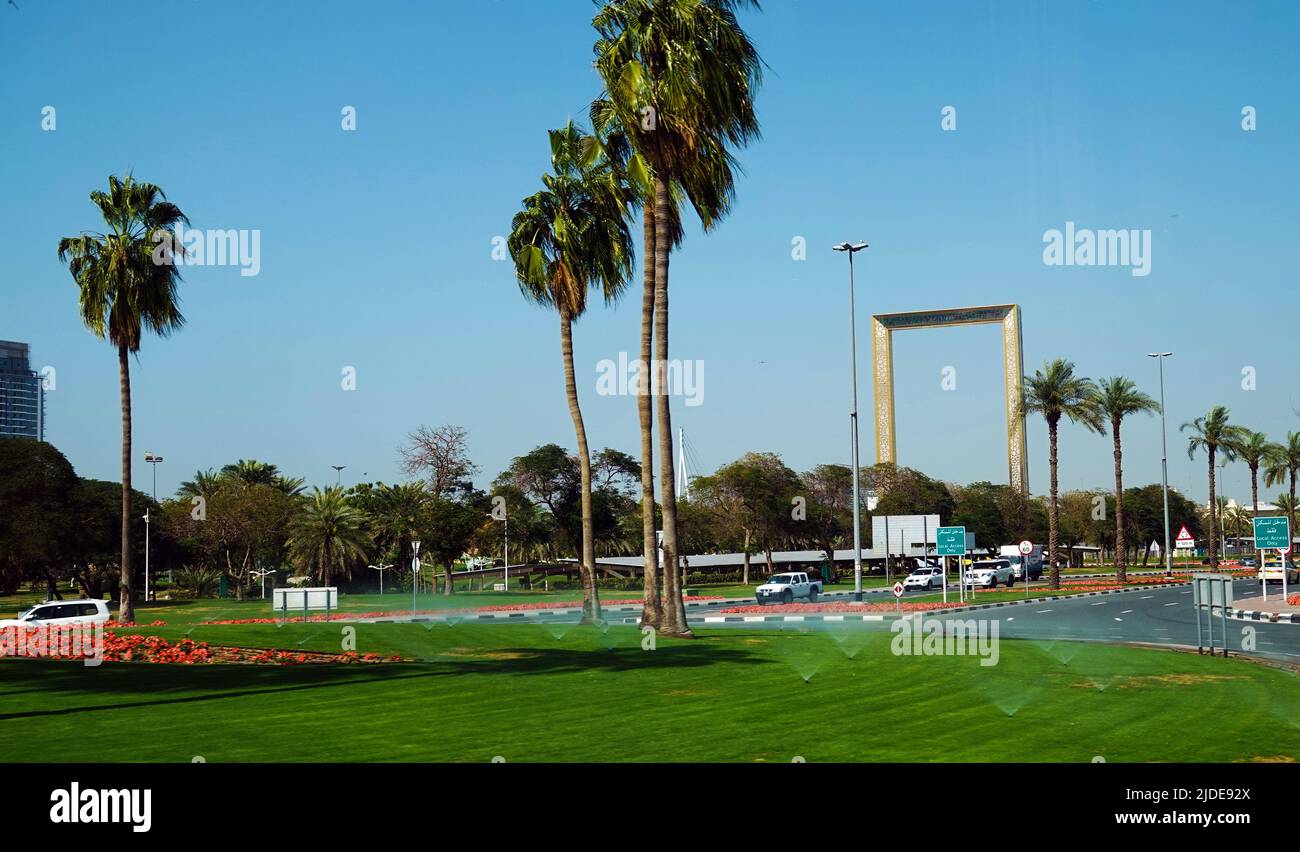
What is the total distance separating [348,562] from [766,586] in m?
34.9

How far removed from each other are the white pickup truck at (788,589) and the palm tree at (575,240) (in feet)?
68.0

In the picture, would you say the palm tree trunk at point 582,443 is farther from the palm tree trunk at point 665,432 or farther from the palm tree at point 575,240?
the palm tree trunk at point 665,432

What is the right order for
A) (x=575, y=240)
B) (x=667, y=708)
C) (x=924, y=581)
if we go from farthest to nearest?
(x=924, y=581), (x=575, y=240), (x=667, y=708)

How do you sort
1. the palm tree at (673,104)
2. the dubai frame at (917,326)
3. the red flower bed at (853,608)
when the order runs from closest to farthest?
1. the palm tree at (673,104)
2. the red flower bed at (853,608)
3. the dubai frame at (917,326)

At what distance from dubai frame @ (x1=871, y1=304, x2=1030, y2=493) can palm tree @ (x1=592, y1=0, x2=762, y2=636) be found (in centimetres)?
10478

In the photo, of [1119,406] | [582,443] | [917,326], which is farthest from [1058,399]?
[917,326]

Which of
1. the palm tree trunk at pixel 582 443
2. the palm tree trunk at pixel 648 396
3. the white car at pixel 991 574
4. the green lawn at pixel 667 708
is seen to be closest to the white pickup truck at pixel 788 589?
the white car at pixel 991 574

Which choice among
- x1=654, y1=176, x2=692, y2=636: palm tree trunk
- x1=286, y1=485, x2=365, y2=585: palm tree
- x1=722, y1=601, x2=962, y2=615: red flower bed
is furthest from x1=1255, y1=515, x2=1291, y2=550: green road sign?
x1=286, y1=485, x2=365, y2=585: palm tree

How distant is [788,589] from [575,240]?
27.7 metres

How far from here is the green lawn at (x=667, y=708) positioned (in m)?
11.3

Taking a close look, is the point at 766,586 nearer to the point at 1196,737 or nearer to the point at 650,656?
the point at 650,656

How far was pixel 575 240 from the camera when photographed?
33.3 metres

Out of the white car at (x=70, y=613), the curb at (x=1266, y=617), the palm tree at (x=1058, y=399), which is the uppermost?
the palm tree at (x=1058, y=399)

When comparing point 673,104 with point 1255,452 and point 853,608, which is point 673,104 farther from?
point 1255,452
